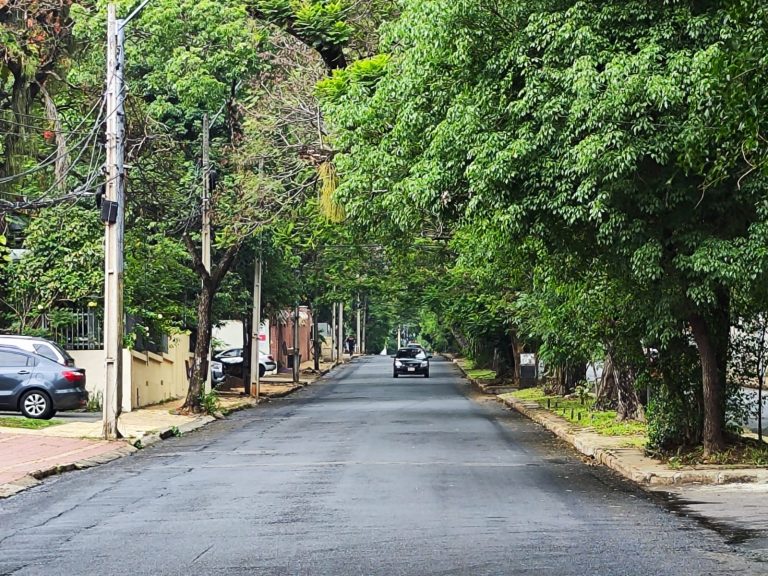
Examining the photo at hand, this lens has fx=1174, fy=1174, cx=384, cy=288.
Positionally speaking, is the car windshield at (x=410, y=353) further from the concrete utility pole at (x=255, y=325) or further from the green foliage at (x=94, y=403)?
the green foliage at (x=94, y=403)

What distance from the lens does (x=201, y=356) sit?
30.8 m

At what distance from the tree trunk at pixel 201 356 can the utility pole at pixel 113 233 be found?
25.4ft

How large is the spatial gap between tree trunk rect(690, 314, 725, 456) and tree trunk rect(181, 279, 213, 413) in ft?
54.0

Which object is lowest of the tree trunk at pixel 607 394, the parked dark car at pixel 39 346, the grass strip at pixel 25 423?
the grass strip at pixel 25 423

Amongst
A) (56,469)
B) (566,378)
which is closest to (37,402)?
(56,469)

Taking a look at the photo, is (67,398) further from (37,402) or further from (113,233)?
(113,233)

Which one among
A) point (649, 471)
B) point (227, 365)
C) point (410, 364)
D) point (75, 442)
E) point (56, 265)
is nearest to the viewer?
point (649, 471)

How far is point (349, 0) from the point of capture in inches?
892

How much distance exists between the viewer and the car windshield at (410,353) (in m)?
61.9

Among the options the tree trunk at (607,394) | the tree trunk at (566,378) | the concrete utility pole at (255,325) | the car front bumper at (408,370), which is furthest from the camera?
the car front bumper at (408,370)

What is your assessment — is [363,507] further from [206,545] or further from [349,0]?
[349,0]

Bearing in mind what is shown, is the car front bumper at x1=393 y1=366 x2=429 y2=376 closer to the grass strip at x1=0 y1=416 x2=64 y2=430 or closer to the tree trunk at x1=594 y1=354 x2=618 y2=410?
the tree trunk at x1=594 y1=354 x2=618 y2=410

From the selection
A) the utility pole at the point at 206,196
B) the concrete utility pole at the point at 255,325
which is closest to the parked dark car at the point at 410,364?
the concrete utility pole at the point at 255,325

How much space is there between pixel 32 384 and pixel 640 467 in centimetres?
1547
